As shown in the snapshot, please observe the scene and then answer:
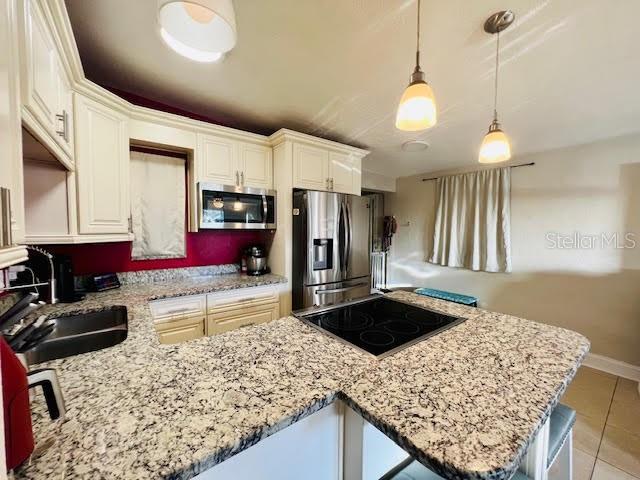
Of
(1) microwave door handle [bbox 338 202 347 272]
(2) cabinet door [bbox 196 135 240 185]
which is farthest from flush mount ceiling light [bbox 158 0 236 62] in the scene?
(1) microwave door handle [bbox 338 202 347 272]

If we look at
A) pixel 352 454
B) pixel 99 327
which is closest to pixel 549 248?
pixel 352 454

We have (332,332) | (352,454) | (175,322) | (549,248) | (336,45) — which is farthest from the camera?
(549,248)

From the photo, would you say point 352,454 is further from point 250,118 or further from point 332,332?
point 250,118

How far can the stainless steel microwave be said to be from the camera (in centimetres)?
213

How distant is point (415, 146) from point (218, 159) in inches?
84.9

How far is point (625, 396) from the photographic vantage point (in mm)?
2096

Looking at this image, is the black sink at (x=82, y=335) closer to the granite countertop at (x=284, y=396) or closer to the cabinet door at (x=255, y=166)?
the granite countertop at (x=284, y=396)

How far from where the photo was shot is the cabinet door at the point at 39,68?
0.83 metres

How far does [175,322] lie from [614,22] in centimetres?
312

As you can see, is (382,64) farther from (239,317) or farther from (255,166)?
(239,317)

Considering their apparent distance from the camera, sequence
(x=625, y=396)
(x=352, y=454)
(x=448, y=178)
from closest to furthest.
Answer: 1. (x=352, y=454)
2. (x=625, y=396)
3. (x=448, y=178)

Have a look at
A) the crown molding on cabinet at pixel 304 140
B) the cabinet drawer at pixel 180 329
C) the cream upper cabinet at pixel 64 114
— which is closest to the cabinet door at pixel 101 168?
the cream upper cabinet at pixel 64 114

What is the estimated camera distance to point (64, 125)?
1272 millimetres

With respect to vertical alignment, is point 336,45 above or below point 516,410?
above
